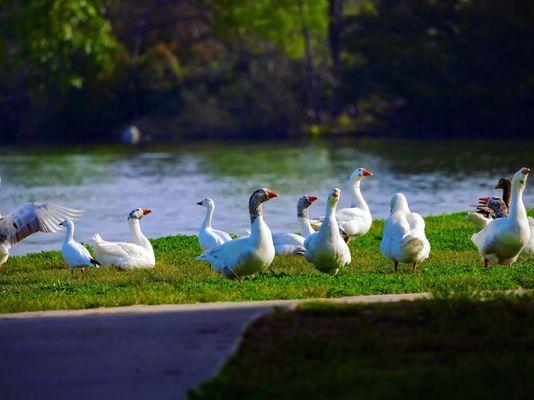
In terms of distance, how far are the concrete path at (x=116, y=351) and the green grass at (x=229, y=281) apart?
1539 millimetres

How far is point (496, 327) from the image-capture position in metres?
8.74

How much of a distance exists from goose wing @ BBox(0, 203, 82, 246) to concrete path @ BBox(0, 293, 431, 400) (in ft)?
18.8

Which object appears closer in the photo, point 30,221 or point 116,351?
point 116,351

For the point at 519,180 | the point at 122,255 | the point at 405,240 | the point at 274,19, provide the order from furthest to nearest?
the point at 274,19, the point at 122,255, the point at 519,180, the point at 405,240

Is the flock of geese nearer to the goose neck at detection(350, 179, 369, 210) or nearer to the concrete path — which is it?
the goose neck at detection(350, 179, 369, 210)

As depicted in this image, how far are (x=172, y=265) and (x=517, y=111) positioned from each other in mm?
46172

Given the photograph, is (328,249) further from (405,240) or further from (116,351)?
(116,351)

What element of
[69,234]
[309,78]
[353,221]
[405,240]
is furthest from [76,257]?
[309,78]

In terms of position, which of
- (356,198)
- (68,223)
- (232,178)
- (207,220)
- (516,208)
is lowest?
(232,178)

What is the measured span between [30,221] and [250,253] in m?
4.10

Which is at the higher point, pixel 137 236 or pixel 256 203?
pixel 256 203

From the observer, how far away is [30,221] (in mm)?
16219

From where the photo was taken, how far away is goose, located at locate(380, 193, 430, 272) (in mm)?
14039

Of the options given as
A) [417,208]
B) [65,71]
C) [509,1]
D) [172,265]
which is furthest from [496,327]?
[509,1]
